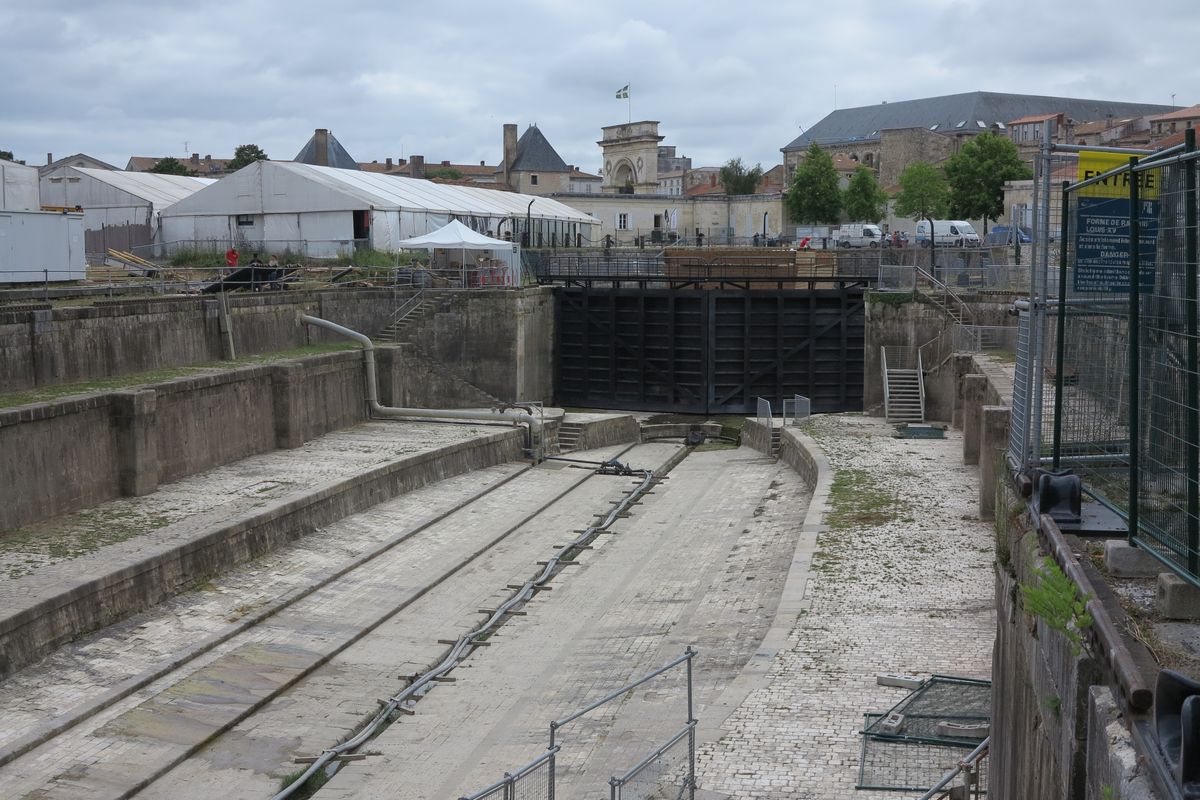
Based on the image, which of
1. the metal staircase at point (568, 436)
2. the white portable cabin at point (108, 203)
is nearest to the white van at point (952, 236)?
the metal staircase at point (568, 436)

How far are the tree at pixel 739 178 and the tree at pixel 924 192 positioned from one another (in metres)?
27.2

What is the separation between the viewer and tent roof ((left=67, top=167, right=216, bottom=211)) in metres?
40.1

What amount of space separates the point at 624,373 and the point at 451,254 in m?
5.92

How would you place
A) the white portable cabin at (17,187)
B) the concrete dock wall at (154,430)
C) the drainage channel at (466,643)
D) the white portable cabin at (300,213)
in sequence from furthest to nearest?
the white portable cabin at (300,213)
the white portable cabin at (17,187)
the concrete dock wall at (154,430)
the drainage channel at (466,643)

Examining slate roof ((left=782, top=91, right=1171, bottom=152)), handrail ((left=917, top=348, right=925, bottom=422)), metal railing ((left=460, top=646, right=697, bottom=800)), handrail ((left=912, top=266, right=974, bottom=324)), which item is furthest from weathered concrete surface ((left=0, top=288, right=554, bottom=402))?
slate roof ((left=782, top=91, right=1171, bottom=152))

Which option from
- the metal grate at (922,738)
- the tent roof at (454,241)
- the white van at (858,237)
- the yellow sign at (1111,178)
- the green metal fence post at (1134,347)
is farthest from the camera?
the white van at (858,237)

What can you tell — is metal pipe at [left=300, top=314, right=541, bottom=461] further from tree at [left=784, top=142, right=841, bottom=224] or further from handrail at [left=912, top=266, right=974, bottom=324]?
tree at [left=784, top=142, right=841, bottom=224]

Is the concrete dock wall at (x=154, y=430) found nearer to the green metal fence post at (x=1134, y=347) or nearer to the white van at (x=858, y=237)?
the green metal fence post at (x=1134, y=347)

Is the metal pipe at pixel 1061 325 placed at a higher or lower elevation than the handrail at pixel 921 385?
higher

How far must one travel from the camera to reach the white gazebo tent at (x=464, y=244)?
32.1 meters

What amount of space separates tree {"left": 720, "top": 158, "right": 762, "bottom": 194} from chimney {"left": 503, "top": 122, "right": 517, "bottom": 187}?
2356 centimetres

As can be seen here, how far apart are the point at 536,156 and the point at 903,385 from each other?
48.0 metres

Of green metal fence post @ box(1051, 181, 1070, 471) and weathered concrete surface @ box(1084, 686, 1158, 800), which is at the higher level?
green metal fence post @ box(1051, 181, 1070, 471)

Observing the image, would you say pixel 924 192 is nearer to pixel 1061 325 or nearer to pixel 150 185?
pixel 150 185
